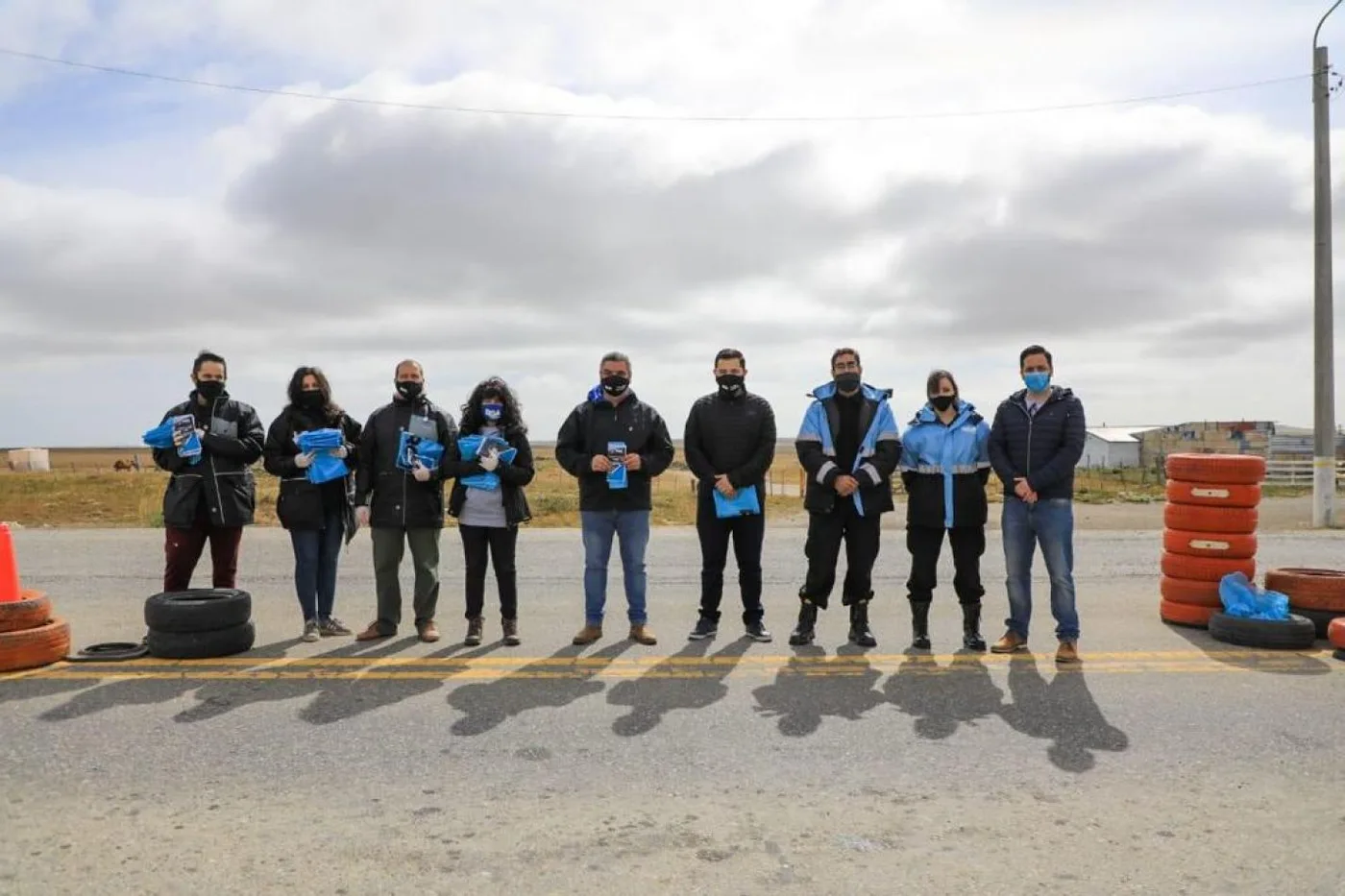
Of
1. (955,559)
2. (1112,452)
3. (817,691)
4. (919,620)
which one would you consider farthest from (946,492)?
(1112,452)

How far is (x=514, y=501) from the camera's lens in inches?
298

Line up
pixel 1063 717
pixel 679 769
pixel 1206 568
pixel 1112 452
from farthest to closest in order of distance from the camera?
pixel 1112 452
pixel 1206 568
pixel 1063 717
pixel 679 769

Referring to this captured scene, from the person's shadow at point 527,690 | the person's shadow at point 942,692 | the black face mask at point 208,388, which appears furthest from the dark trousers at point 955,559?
the black face mask at point 208,388

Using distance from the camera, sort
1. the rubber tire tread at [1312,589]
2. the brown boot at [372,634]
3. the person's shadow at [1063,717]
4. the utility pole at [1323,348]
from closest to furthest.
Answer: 1. the person's shadow at [1063,717]
2. the rubber tire tread at [1312,589]
3. the brown boot at [372,634]
4. the utility pole at [1323,348]

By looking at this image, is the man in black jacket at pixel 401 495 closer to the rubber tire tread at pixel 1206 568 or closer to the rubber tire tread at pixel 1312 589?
the rubber tire tread at pixel 1206 568

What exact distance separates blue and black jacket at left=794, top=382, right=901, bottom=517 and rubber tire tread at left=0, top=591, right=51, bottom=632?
541 cm

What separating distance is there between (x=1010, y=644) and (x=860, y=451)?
1.78m

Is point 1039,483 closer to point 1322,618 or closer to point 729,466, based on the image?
point 729,466

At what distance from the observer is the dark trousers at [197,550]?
7469mm

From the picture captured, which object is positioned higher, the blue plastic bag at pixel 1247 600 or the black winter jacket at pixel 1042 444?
the black winter jacket at pixel 1042 444

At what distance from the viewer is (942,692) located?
6035 millimetres

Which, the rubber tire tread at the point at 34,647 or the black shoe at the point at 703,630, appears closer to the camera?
the rubber tire tread at the point at 34,647

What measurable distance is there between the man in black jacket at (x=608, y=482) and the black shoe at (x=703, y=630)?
0.34m

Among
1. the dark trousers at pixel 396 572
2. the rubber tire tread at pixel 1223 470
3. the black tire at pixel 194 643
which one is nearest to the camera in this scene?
the black tire at pixel 194 643
